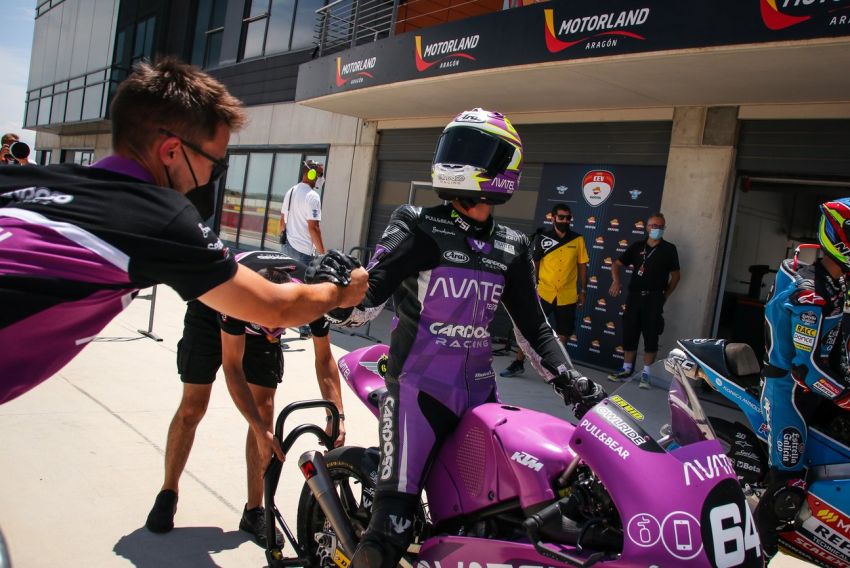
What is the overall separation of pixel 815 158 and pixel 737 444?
500 cm

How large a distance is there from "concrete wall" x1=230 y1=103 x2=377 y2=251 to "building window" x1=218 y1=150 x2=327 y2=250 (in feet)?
1.77

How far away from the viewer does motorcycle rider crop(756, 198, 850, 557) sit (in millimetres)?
3381

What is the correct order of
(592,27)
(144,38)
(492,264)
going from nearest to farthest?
(492,264), (592,27), (144,38)

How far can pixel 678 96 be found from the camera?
7941 mm

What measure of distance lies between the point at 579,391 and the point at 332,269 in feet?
3.63

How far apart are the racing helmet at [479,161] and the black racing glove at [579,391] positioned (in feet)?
2.57

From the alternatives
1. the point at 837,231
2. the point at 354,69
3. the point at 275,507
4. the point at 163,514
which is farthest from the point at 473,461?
the point at 354,69

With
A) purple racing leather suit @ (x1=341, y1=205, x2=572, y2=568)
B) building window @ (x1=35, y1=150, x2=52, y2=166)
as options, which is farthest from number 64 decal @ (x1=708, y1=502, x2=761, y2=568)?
building window @ (x1=35, y1=150, x2=52, y2=166)

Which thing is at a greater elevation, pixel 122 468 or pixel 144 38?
pixel 144 38

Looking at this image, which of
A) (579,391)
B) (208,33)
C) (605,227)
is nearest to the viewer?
(579,391)

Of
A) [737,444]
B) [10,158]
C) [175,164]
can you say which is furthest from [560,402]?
[10,158]

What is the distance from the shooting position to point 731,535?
1.81m

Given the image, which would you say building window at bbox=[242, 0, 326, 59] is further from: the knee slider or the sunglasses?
the knee slider

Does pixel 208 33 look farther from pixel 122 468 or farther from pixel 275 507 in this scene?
pixel 275 507
